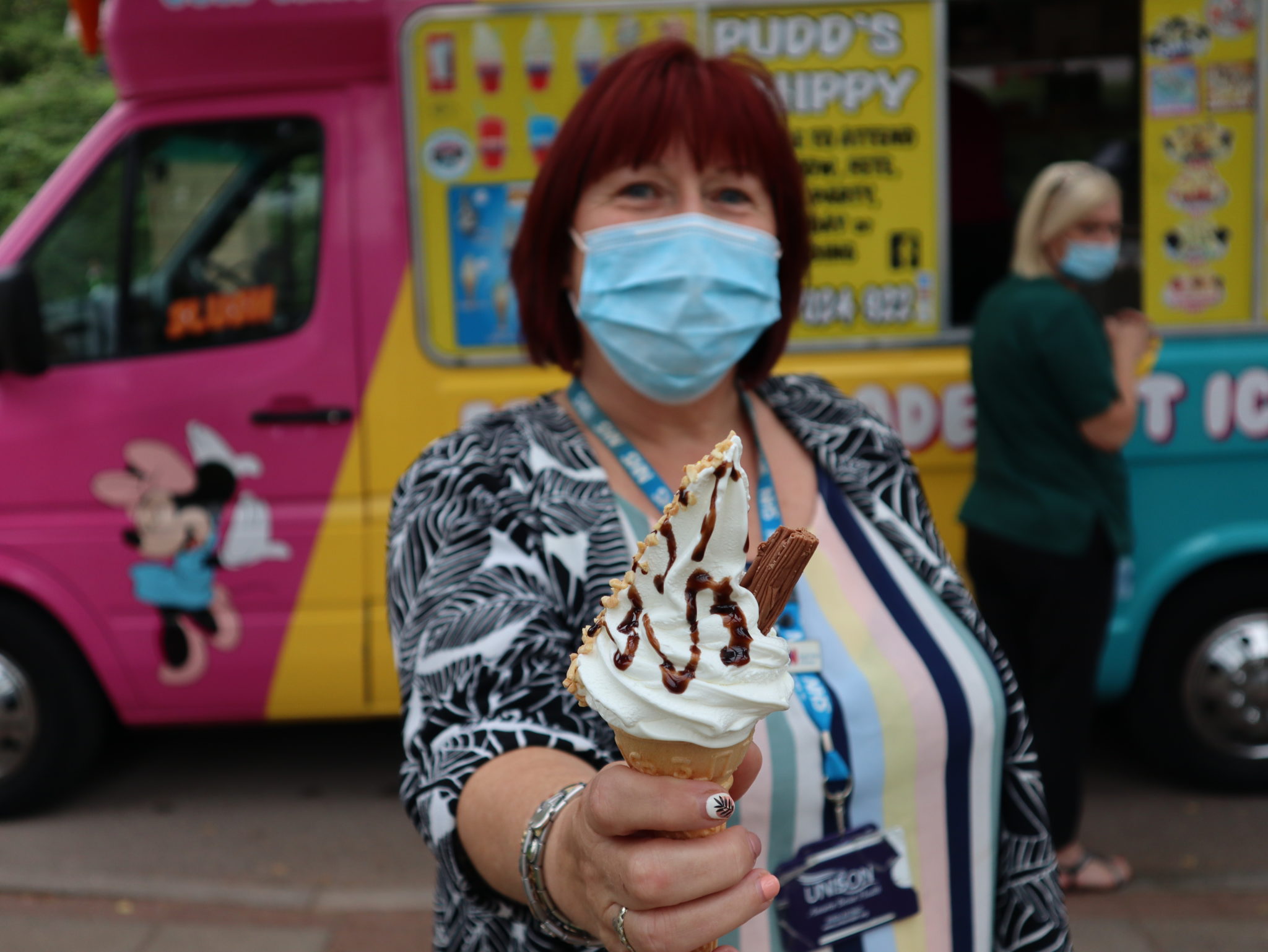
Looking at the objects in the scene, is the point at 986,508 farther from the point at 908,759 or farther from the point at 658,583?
the point at 658,583

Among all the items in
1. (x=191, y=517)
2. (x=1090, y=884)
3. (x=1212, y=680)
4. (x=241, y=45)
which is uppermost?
(x=241, y=45)

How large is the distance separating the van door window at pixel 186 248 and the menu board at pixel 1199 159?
9.06 feet

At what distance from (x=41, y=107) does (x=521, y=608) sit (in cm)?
1545

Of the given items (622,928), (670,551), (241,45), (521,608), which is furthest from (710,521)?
(241,45)

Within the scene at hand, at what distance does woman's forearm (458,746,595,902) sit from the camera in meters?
1.18

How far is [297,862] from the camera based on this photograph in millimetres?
4184

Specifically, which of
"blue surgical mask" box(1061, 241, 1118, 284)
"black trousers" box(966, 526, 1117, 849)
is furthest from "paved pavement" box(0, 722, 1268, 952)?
"blue surgical mask" box(1061, 241, 1118, 284)

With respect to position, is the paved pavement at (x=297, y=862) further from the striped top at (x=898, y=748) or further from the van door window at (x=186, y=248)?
the striped top at (x=898, y=748)

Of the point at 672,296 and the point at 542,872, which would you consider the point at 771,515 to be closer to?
the point at 672,296

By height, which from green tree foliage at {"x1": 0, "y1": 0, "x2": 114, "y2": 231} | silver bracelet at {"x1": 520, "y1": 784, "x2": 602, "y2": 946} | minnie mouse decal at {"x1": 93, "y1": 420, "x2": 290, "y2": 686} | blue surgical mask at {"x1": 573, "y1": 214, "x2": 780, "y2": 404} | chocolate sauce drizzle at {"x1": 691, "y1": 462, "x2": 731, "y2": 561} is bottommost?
minnie mouse decal at {"x1": 93, "y1": 420, "x2": 290, "y2": 686}

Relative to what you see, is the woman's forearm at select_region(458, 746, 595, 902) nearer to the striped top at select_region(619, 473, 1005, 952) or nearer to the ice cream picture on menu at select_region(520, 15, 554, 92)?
the striped top at select_region(619, 473, 1005, 952)

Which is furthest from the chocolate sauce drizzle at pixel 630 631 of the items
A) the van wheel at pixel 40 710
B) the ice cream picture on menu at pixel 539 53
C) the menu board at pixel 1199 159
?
the van wheel at pixel 40 710

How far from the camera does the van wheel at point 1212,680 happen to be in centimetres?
428

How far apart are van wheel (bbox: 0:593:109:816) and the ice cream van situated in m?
0.17
